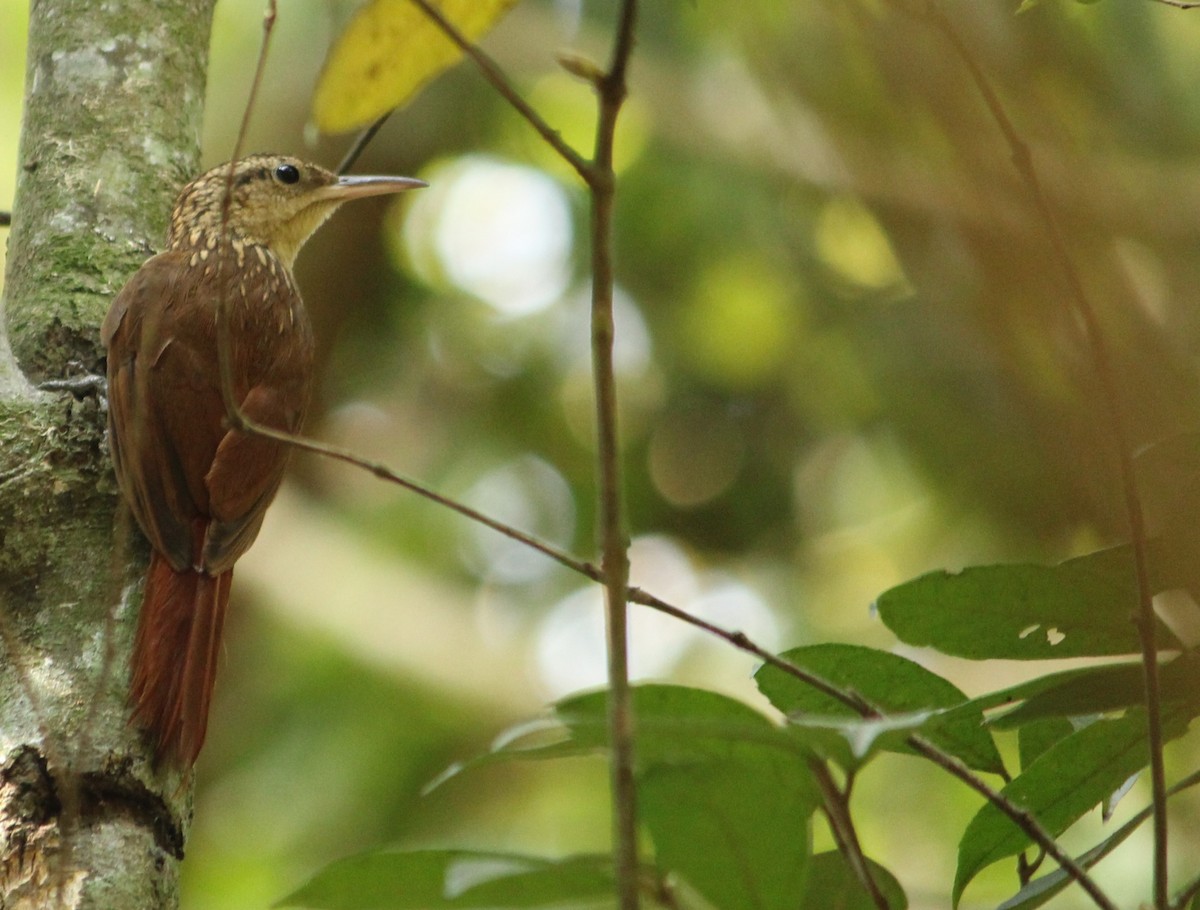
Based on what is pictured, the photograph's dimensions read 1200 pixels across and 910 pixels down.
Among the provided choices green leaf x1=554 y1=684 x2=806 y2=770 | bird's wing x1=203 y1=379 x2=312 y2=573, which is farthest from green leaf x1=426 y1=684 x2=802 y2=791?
bird's wing x1=203 y1=379 x2=312 y2=573

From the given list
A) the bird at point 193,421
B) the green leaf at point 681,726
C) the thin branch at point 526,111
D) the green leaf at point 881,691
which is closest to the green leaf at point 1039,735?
the green leaf at point 881,691

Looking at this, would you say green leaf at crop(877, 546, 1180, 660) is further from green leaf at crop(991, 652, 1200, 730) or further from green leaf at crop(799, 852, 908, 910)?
green leaf at crop(799, 852, 908, 910)

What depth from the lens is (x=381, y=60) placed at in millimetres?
2453

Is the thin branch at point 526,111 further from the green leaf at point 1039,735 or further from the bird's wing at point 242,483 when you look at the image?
the bird's wing at point 242,483

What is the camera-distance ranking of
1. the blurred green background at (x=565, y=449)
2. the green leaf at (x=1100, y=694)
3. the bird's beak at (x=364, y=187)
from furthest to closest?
the blurred green background at (x=565, y=449) < the bird's beak at (x=364, y=187) < the green leaf at (x=1100, y=694)

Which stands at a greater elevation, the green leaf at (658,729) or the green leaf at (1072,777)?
the green leaf at (658,729)

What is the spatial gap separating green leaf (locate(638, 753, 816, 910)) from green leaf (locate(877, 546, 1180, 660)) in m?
0.34

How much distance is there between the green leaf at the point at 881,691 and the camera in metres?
1.67

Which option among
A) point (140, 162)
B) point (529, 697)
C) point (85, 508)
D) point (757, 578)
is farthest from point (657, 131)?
point (85, 508)

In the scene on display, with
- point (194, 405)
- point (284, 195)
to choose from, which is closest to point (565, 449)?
point (284, 195)

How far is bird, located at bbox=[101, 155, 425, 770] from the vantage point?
2525mm

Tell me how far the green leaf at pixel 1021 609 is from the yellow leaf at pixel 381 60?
4.14 feet

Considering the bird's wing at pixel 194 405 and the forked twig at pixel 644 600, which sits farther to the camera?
the bird's wing at pixel 194 405

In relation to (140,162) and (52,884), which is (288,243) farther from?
(52,884)
